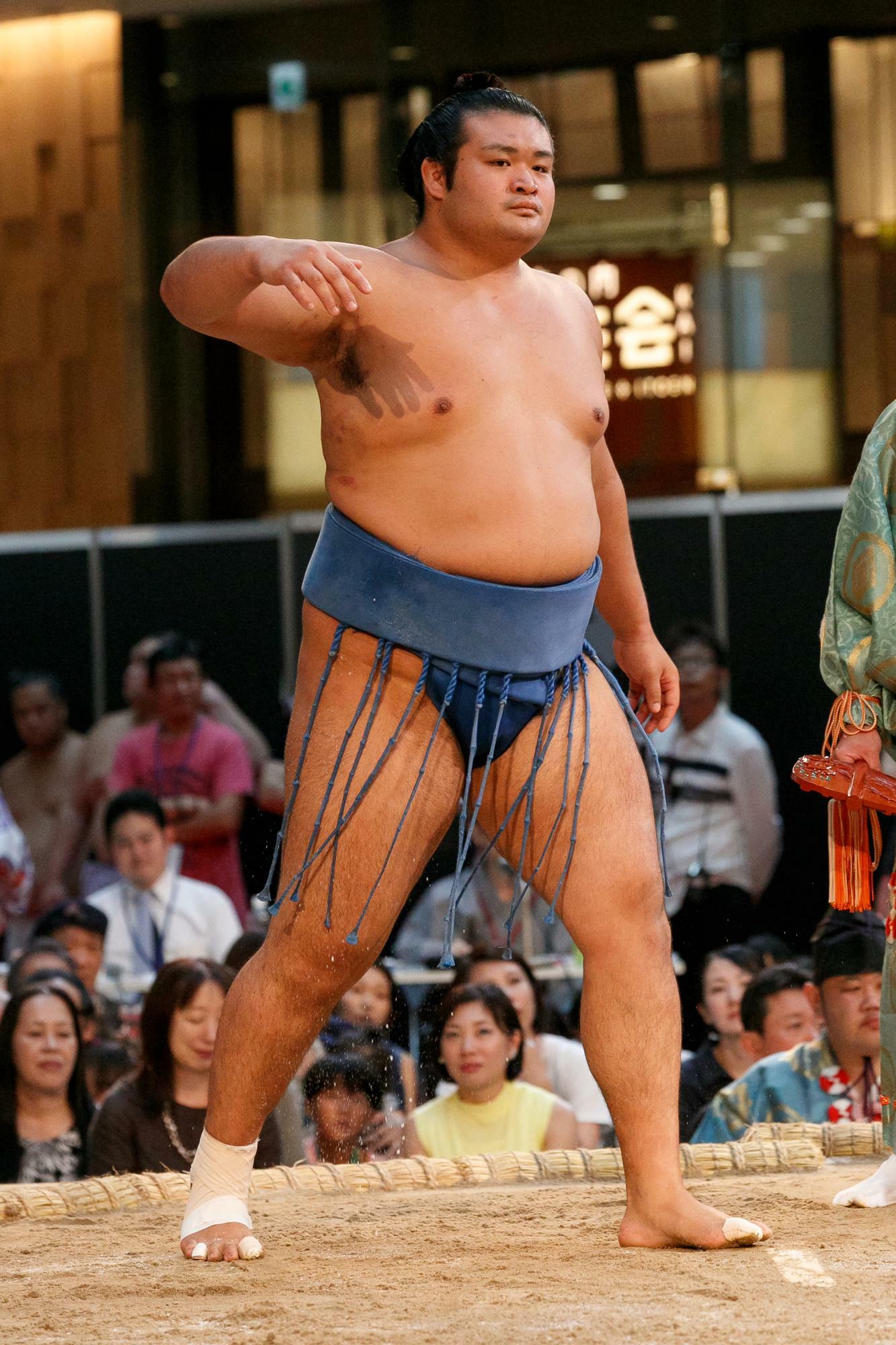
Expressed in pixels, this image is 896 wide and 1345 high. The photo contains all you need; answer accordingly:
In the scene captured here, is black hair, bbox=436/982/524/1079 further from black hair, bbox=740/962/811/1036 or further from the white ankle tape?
the white ankle tape

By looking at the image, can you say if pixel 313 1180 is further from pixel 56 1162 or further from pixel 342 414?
pixel 342 414

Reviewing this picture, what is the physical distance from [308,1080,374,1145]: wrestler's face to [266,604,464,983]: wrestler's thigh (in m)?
1.12

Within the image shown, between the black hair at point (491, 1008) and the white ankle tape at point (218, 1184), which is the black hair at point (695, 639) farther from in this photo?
the white ankle tape at point (218, 1184)

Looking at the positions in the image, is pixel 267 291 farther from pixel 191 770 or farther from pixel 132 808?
pixel 191 770

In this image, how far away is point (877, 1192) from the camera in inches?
92.1

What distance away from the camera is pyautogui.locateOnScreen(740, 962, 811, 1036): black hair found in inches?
127

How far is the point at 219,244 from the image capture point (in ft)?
6.57

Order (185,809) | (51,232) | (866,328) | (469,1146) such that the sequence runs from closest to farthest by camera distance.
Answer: (469,1146) → (185,809) → (866,328) → (51,232)

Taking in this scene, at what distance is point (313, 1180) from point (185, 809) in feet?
6.17

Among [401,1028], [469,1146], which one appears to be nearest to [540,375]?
[469,1146]

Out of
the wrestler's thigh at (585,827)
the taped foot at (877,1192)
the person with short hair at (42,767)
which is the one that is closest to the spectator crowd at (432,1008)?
the person with short hair at (42,767)

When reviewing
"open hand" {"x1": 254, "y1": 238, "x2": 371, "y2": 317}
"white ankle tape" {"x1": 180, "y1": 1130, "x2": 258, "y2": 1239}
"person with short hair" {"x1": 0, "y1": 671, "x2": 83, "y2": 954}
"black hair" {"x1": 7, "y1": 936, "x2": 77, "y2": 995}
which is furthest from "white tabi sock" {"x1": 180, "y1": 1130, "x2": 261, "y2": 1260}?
"person with short hair" {"x1": 0, "y1": 671, "x2": 83, "y2": 954}

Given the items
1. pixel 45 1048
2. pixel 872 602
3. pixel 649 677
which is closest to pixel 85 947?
pixel 45 1048

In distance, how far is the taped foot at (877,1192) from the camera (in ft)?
7.66
